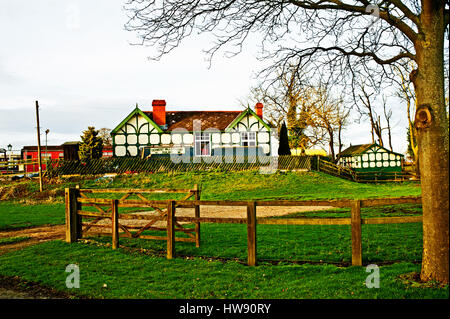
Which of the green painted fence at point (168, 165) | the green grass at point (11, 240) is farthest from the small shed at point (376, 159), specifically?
the green grass at point (11, 240)

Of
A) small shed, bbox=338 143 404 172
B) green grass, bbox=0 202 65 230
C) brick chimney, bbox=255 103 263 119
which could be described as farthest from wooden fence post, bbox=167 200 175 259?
small shed, bbox=338 143 404 172

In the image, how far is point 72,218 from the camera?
34.4 feet

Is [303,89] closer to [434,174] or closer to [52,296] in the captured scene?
[434,174]

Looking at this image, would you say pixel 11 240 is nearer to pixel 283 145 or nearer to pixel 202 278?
pixel 202 278

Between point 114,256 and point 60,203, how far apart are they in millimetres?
17275

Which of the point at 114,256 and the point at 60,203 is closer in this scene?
the point at 114,256

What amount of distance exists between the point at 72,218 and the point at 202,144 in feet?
102

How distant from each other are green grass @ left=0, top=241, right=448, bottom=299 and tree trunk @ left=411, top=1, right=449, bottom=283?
599 mm

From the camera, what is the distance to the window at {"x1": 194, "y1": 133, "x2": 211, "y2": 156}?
135ft

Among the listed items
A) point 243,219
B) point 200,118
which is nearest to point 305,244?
point 243,219

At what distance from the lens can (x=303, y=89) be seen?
8812 millimetres

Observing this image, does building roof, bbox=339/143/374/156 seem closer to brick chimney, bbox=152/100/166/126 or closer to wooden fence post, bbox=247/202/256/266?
brick chimney, bbox=152/100/166/126

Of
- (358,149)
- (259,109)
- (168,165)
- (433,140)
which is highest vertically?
(259,109)
